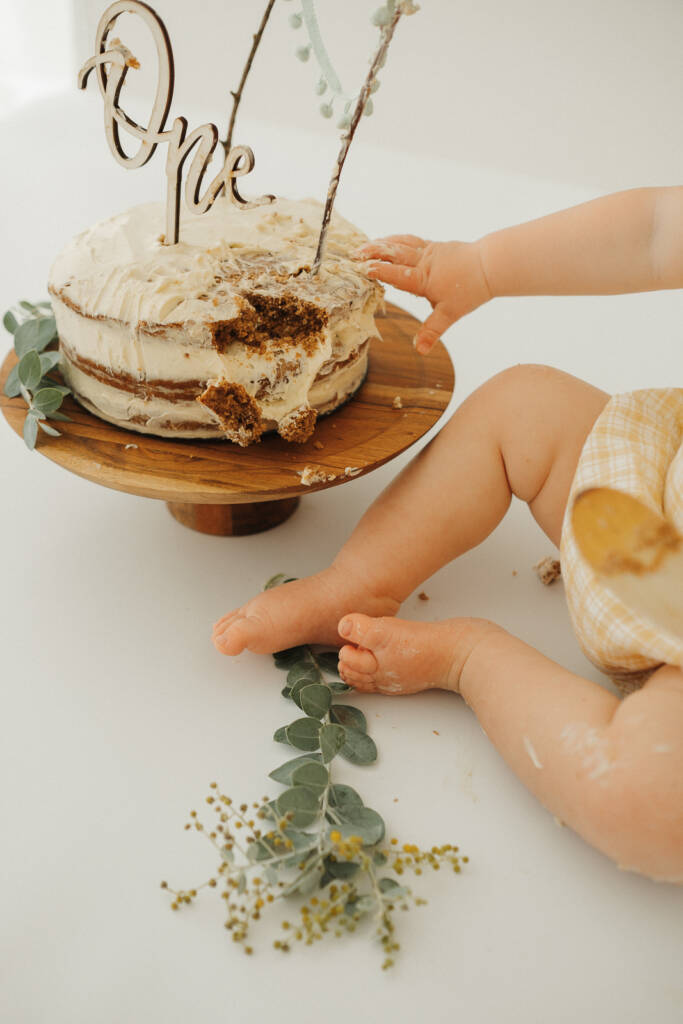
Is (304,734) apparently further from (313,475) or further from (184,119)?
(184,119)

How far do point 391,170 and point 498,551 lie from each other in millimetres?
1632

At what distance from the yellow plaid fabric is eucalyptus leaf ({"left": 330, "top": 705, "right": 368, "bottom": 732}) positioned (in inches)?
A: 10.1

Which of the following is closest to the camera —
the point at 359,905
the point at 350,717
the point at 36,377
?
the point at 359,905

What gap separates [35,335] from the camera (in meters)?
1.35

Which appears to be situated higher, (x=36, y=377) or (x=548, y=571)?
(x=36, y=377)

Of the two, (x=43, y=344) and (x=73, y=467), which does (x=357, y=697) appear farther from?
(x=43, y=344)

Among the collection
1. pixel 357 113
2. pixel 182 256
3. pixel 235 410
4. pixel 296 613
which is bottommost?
pixel 296 613

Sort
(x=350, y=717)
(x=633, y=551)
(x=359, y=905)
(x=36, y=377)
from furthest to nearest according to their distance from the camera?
1. (x=36, y=377)
2. (x=350, y=717)
3. (x=633, y=551)
4. (x=359, y=905)

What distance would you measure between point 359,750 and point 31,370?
61cm

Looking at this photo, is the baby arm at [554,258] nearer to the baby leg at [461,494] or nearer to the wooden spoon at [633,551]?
the baby leg at [461,494]

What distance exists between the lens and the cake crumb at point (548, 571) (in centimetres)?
140

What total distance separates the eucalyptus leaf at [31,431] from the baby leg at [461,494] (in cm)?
31

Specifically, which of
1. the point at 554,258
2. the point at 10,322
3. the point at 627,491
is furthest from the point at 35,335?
the point at 627,491

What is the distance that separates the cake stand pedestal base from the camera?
4.72 ft
